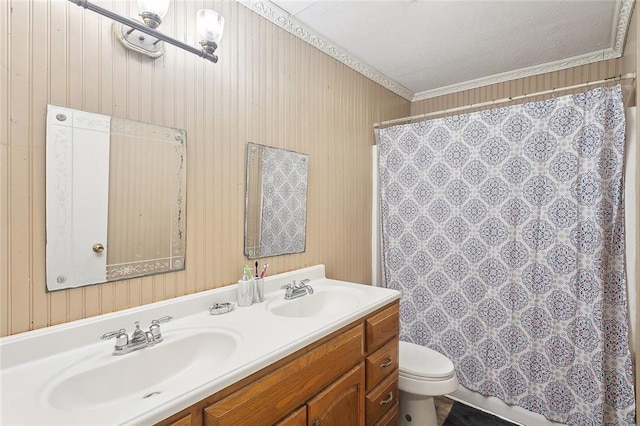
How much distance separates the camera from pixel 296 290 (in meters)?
1.58

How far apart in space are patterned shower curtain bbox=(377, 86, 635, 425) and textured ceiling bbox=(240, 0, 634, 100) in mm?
489

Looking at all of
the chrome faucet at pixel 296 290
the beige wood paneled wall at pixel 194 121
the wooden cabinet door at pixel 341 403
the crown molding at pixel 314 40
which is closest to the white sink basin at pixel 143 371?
the beige wood paneled wall at pixel 194 121

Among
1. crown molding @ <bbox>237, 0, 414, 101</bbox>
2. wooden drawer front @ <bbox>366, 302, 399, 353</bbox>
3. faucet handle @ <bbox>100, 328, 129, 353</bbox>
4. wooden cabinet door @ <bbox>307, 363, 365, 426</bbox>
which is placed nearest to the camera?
faucet handle @ <bbox>100, 328, 129, 353</bbox>

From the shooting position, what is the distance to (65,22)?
100 centimetres

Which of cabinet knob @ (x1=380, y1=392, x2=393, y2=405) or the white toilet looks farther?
the white toilet

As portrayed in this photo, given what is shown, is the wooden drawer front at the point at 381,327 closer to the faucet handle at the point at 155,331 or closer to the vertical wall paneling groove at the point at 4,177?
the faucet handle at the point at 155,331

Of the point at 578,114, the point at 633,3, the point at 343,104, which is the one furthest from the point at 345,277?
the point at 633,3

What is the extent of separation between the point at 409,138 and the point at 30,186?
207 cm

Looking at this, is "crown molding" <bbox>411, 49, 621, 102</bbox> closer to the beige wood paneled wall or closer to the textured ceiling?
the textured ceiling

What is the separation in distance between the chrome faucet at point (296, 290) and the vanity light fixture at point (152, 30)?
1.08 m

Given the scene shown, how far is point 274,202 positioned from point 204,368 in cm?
88

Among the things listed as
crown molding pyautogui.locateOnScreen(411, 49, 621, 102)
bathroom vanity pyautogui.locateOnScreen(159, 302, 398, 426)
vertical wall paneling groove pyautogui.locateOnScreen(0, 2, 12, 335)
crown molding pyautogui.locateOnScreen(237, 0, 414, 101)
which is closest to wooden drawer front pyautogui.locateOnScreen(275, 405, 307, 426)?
bathroom vanity pyautogui.locateOnScreen(159, 302, 398, 426)

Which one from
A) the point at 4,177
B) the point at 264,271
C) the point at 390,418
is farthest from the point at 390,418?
the point at 4,177

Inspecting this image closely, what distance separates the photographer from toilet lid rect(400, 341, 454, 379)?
1684mm
